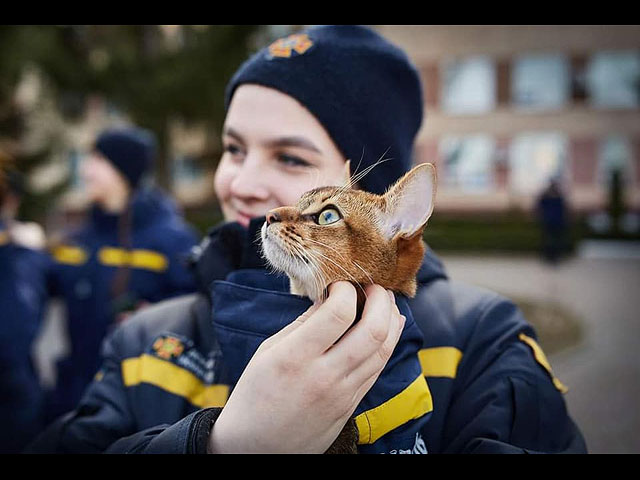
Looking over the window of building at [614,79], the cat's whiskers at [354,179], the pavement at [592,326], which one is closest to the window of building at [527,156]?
the window of building at [614,79]

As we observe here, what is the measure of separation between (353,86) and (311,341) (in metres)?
0.82

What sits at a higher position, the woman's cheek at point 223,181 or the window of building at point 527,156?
the woman's cheek at point 223,181

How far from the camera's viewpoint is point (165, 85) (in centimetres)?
1140

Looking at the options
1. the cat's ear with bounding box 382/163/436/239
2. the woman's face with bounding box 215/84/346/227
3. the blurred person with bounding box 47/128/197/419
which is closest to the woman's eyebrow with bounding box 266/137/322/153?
the woman's face with bounding box 215/84/346/227

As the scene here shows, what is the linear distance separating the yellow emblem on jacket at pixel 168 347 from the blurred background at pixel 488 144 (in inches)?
21.0

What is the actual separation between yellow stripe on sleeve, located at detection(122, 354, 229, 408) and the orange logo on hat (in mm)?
982

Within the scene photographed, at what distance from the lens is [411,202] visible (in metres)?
1.09

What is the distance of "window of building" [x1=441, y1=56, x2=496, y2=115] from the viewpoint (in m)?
19.1

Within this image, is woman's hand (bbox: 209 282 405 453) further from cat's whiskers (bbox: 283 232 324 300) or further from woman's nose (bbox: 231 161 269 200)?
woman's nose (bbox: 231 161 269 200)

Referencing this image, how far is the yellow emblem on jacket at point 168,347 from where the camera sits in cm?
165

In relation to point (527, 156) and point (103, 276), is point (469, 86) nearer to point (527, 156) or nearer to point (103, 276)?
point (527, 156)

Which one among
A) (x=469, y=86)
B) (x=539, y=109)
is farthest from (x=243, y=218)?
(x=539, y=109)

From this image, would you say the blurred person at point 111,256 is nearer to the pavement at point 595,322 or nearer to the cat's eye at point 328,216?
the pavement at point 595,322
